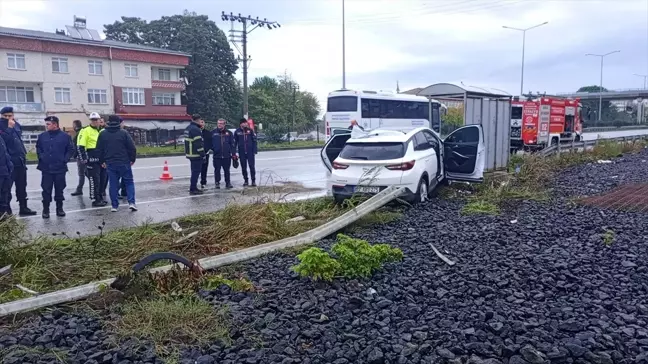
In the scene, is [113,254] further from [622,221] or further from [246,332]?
[622,221]

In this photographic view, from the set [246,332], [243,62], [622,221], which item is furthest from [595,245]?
[243,62]

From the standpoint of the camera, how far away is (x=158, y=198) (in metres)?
11.2

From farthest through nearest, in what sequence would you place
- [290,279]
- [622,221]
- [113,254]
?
[622,221] < [113,254] < [290,279]

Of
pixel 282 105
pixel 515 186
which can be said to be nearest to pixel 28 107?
pixel 282 105

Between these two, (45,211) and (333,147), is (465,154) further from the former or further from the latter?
(45,211)

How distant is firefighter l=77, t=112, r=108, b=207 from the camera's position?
400 inches

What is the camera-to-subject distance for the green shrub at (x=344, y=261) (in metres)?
5.06

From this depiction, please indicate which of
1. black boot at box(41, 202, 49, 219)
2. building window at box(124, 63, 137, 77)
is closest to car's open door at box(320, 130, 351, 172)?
black boot at box(41, 202, 49, 219)

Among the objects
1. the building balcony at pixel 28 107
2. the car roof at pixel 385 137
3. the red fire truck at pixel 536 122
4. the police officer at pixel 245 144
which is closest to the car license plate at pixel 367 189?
the car roof at pixel 385 137

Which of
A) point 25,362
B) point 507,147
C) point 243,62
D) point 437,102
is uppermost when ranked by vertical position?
point 243,62

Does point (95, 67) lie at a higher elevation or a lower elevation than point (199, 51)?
lower

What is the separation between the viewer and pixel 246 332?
398 cm

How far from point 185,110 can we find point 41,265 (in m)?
52.5

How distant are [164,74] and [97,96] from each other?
7.97m
